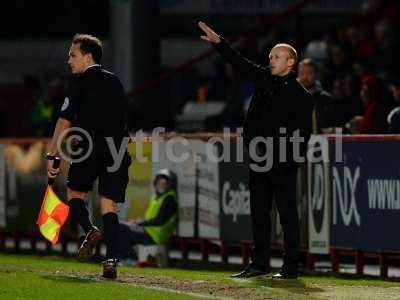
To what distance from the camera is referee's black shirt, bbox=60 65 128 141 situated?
1288cm

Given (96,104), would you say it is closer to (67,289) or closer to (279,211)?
(67,289)

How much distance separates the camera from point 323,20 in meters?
26.3

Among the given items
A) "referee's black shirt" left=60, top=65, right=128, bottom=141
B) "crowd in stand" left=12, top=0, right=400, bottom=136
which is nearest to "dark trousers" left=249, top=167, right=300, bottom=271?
"referee's black shirt" left=60, top=65, right=128, bottom=141

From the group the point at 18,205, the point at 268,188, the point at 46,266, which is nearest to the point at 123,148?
the point at 268,188

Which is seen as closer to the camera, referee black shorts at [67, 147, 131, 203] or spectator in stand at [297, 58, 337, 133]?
referee black shorts at [67, 147, 131, 203]

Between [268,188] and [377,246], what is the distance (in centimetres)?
279

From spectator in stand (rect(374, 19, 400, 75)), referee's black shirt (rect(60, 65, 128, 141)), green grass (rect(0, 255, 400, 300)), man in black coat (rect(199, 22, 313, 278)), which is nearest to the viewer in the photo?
green grass (rect(0, 255, 400, 300))

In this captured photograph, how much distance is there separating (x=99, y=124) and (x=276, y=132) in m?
1.45

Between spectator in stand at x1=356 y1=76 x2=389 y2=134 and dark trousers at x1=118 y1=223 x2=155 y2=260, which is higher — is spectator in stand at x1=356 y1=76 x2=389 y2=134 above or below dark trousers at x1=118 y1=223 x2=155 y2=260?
above

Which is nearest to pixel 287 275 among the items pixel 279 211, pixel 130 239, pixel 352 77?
pixel 279 211

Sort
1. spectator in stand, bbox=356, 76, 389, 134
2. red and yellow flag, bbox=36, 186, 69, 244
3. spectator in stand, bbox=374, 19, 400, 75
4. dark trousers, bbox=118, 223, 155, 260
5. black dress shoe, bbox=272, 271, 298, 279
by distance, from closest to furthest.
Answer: black dress shoe, bbox=272, 271, 298, 279, red and yellow flag, bbox=36, 186, 69, 244, spectator in stand, bbox=356, 76, 389, 134, dark trousers, bbox=118, 223, 155, 260, spectator in stand, bbox=374, 19, 400, 75

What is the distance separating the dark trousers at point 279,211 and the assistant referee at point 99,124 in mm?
1166

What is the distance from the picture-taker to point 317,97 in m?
17.2

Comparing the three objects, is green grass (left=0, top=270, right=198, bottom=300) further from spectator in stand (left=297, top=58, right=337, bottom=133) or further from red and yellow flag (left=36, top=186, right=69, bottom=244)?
spectator in stand (left=297, top=58, right=337, bottom=133)
